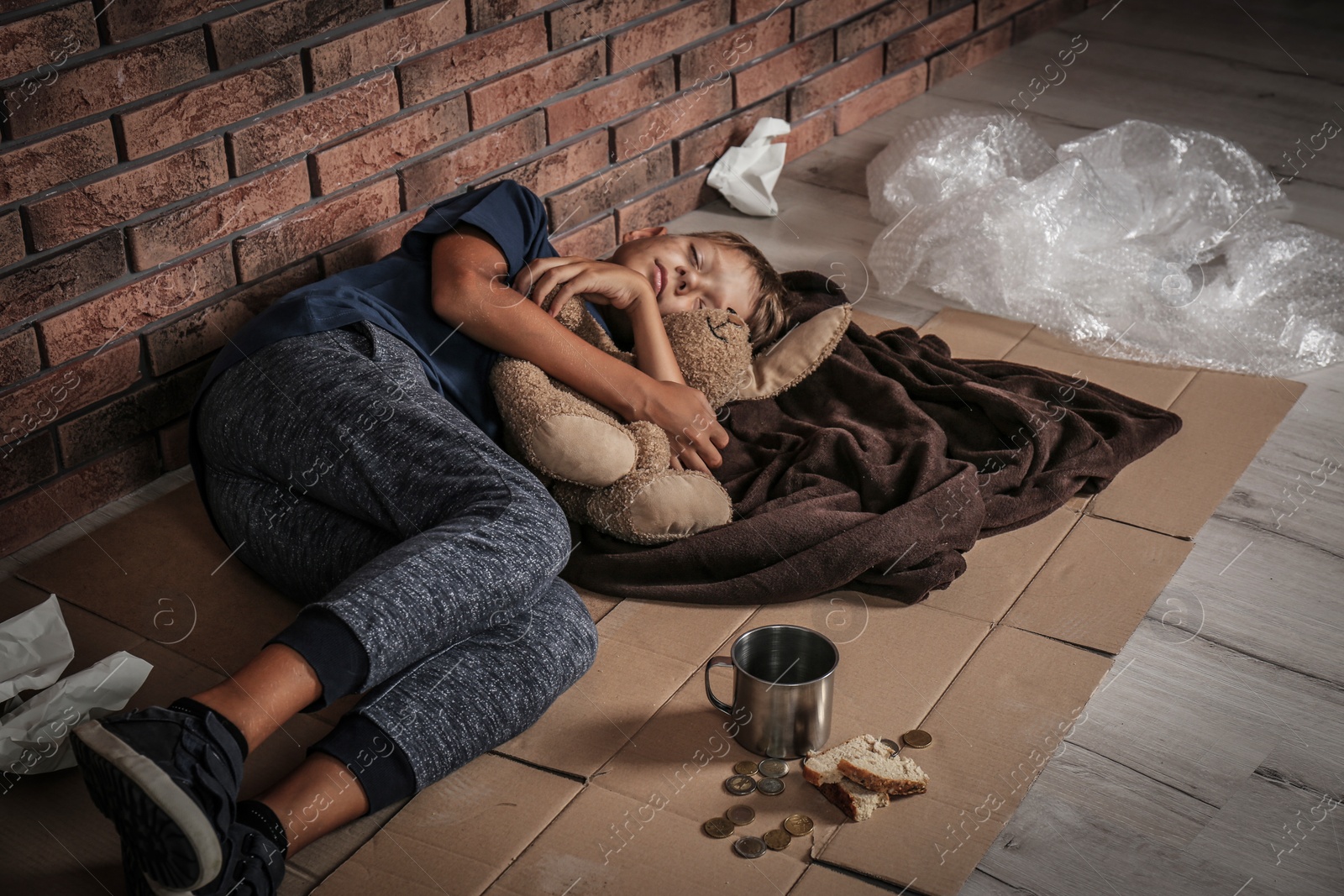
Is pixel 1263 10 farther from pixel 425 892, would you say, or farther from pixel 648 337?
pixel 425 892

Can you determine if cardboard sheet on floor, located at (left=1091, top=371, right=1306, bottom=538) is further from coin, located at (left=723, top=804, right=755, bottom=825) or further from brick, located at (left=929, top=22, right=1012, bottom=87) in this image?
brick, located at (left=929, top=22, right=1012, bottom=87)

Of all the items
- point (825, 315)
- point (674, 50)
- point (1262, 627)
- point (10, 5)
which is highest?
point (10, 5)

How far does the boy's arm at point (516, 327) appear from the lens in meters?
1.56

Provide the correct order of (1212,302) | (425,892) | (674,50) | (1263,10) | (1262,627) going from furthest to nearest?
(1263,10)
(674,50)
(1212,302)
(1262,627)
(425,892)

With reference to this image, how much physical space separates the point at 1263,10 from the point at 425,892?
136 inches

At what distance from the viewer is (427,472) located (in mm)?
1329

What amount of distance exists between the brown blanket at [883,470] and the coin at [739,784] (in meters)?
0.28

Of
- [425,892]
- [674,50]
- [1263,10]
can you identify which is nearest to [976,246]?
[674,50]

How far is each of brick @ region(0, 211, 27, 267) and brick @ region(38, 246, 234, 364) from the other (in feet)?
0.30

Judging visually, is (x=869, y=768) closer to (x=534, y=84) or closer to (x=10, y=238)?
(x=10, y=238)

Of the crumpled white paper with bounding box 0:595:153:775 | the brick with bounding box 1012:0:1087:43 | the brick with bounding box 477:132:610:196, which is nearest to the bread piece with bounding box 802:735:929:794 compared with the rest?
the crumpled white paper with bounding box 0:595:153:775

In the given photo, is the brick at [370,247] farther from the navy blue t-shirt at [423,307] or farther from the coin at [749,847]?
the coin at [749,847]

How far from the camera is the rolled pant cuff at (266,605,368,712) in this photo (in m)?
1.13

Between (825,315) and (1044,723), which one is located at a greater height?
(825,315)
